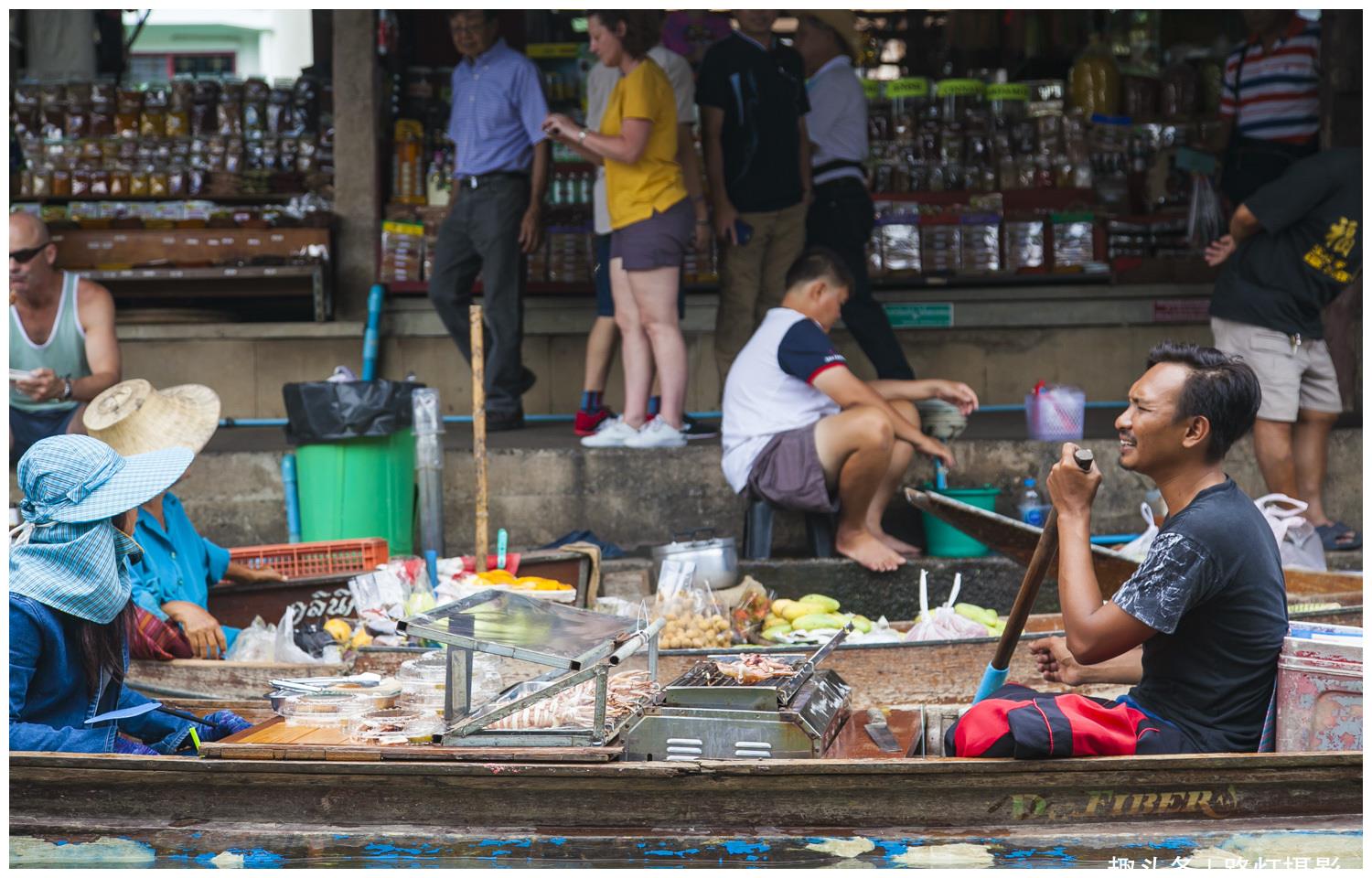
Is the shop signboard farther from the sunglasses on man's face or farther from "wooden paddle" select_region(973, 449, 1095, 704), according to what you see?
"wooden paddle" select_region(973, 449, 1095, 704)

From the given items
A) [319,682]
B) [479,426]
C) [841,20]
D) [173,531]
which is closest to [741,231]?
[841,20]

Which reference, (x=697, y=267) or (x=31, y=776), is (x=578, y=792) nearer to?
(x=31, y=776)

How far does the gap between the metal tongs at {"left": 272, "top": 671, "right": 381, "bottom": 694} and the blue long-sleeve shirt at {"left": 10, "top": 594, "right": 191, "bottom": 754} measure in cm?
45

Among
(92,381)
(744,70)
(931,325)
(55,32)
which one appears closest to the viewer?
(92,381)

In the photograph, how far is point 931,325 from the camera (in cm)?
905

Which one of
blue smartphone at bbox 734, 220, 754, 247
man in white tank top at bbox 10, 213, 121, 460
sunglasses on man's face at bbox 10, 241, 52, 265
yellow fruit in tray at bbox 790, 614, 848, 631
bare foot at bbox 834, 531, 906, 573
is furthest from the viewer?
blue smartphone at bbox 734, 220, 754, 247

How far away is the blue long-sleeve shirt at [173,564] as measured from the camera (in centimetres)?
481

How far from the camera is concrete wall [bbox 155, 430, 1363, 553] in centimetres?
716

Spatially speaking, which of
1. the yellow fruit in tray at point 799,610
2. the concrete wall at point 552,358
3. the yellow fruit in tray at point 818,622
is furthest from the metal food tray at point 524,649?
the concrete wall at point 552,358

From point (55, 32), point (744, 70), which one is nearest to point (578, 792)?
point (744, 70)

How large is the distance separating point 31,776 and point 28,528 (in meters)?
0.62

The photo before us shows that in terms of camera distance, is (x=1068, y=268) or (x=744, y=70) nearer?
(x=744, y=70)

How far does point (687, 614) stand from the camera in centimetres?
554

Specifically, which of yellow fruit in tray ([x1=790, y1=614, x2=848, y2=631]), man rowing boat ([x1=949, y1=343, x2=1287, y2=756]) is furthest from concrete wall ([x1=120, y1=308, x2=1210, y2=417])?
man rowing boat ([x1=949, y1=343, x2=1287, y2=756])
